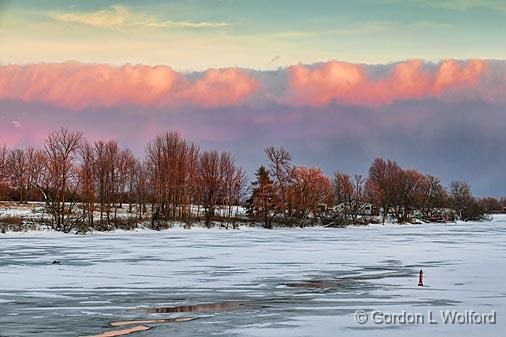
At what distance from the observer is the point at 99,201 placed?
78.9 metres

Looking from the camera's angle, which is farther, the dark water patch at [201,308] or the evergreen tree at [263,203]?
the evergreen tree at [263,203]

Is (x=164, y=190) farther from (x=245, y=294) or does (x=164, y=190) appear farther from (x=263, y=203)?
(x=245, y=294)

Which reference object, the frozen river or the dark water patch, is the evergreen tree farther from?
the dark water patch

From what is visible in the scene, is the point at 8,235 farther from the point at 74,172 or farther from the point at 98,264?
the point at 98,264

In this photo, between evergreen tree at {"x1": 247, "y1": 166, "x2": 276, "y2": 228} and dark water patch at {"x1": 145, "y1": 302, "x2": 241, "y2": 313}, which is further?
evergreen tree at {"x1": 247, "y1": 166, "x2": 276, "y2": 228}

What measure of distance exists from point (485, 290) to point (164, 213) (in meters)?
67.3

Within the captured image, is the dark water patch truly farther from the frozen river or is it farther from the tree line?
the tree line

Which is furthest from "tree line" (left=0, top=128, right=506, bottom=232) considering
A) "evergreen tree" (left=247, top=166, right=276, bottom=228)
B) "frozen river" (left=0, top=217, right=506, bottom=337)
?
"frozen river" (left=0, top=217, right=506, bottom=337)

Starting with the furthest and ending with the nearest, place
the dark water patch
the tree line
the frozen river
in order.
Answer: the tree line
the dark water patch
the frozen river

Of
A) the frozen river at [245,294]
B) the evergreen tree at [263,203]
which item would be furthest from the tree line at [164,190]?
the frozen river at [245,294]

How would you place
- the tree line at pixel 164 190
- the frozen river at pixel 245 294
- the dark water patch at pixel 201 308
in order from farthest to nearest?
1. the tree line at pixel 164 190
2. the dark water patch at pixel 201 308
3. the frozen river at pixel 245 294

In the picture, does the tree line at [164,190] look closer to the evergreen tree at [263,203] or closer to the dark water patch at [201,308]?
the evergreen tree at [263,203]

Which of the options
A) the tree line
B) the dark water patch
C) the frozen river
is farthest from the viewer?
the tree line

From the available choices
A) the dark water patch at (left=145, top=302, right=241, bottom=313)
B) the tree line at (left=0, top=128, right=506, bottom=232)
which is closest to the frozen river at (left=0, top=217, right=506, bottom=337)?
the dark water patch at (left=145, top=302, right=241, bottom=313)
